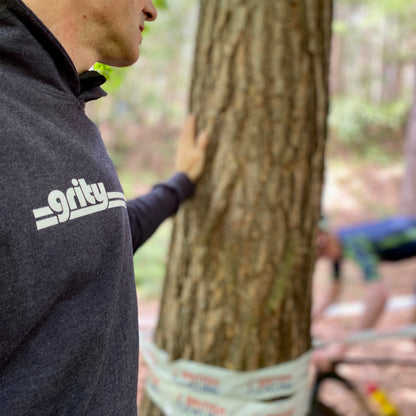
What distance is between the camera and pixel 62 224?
0.87m

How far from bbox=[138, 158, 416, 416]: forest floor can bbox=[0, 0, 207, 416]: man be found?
148cm

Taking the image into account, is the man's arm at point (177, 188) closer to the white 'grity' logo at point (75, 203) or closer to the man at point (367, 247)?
the white 'grity' logo at point (75, 203)

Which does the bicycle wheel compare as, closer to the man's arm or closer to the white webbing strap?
the white webbing strap

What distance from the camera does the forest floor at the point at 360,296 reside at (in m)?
4.45

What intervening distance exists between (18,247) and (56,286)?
0.37ft

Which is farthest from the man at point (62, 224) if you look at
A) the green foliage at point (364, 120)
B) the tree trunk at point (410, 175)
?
the green foliage at point (364, 120)

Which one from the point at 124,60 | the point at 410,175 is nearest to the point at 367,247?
the point at 124,60

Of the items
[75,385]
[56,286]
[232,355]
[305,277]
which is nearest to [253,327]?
[232,355]

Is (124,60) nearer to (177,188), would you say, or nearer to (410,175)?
(177,188)

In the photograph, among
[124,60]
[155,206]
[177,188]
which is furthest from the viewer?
[177,188]

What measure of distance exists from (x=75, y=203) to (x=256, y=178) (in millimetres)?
1113

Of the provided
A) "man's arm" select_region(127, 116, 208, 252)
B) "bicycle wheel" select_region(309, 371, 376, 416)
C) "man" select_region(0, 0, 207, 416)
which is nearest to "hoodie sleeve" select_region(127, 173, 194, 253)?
"man's arm" select_region(127, 116, 208, 252)

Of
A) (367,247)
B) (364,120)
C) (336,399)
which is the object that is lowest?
(364,120)

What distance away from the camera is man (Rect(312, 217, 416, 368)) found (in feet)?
14.9
